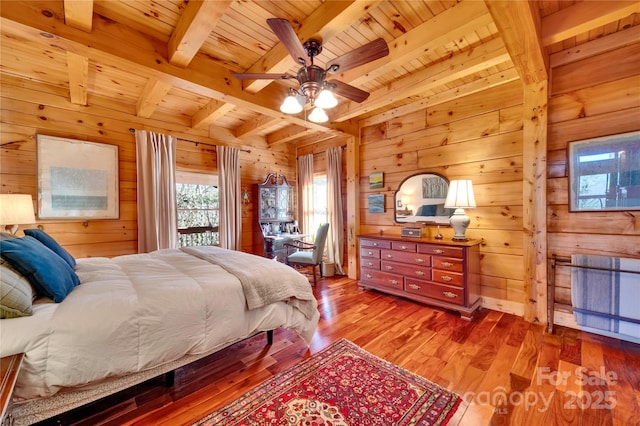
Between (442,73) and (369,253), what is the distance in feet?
7.34

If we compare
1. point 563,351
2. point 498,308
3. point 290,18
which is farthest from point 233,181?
point 563,351

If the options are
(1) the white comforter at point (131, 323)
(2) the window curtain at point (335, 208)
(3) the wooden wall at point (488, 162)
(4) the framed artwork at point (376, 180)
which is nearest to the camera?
(1) the white comforter at point (131, 323)

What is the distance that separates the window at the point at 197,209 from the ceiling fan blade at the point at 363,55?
310 cm

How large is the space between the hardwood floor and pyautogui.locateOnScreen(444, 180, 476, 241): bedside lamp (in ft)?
3.09

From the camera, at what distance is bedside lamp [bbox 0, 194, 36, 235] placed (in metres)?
2.13

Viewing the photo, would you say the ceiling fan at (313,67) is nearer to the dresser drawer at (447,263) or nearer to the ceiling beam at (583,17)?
the ceiling beam at (583,17)

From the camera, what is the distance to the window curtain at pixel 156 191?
3.39m

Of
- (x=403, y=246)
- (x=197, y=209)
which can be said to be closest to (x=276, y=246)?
(x=197, y=209)

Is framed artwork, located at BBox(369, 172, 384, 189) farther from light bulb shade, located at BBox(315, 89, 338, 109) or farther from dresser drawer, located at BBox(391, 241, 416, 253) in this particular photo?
light bulb shade, located at BBox(315, 89, 338, 109)

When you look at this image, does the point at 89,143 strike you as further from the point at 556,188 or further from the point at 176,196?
the point at 556,188

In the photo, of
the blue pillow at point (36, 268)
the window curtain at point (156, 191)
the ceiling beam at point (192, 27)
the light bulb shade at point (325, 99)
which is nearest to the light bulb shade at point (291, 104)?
the light bulb shade at point (325, 99)

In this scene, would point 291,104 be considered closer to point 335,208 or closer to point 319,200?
point 335,208

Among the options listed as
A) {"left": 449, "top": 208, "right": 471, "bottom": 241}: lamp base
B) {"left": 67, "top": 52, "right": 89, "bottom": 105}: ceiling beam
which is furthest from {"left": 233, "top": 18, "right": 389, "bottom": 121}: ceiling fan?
{"left": 449, "top": 208, "right": 471, "bottom": 241}: lamp base

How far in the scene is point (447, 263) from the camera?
2771 mm
